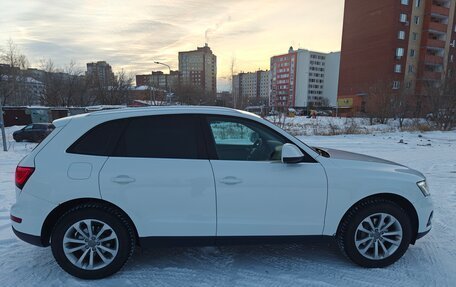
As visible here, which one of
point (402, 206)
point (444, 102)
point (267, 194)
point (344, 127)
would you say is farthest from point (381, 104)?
point (267, 194)

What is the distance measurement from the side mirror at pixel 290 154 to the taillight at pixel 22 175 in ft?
8.35

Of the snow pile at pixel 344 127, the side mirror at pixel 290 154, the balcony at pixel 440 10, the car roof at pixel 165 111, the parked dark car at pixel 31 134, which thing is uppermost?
the balcony at pixel 440 10

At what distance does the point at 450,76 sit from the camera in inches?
869

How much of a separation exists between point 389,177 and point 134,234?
285 cm

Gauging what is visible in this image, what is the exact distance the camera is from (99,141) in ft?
9.74

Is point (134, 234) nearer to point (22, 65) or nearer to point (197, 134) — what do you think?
point (197, 134)

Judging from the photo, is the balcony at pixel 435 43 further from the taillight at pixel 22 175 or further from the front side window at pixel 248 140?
the taillight at pixel 22 175

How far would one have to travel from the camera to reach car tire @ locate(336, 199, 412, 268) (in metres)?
3.16

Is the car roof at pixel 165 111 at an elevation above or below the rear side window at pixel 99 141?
above

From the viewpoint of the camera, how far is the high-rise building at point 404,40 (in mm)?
48812

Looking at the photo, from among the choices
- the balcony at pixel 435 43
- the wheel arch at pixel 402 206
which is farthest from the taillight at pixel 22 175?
the balcony at pixel 435 43

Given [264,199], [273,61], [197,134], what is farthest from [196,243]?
[273,61]

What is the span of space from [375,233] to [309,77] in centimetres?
10754

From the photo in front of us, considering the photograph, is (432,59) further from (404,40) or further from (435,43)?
(404,40)
